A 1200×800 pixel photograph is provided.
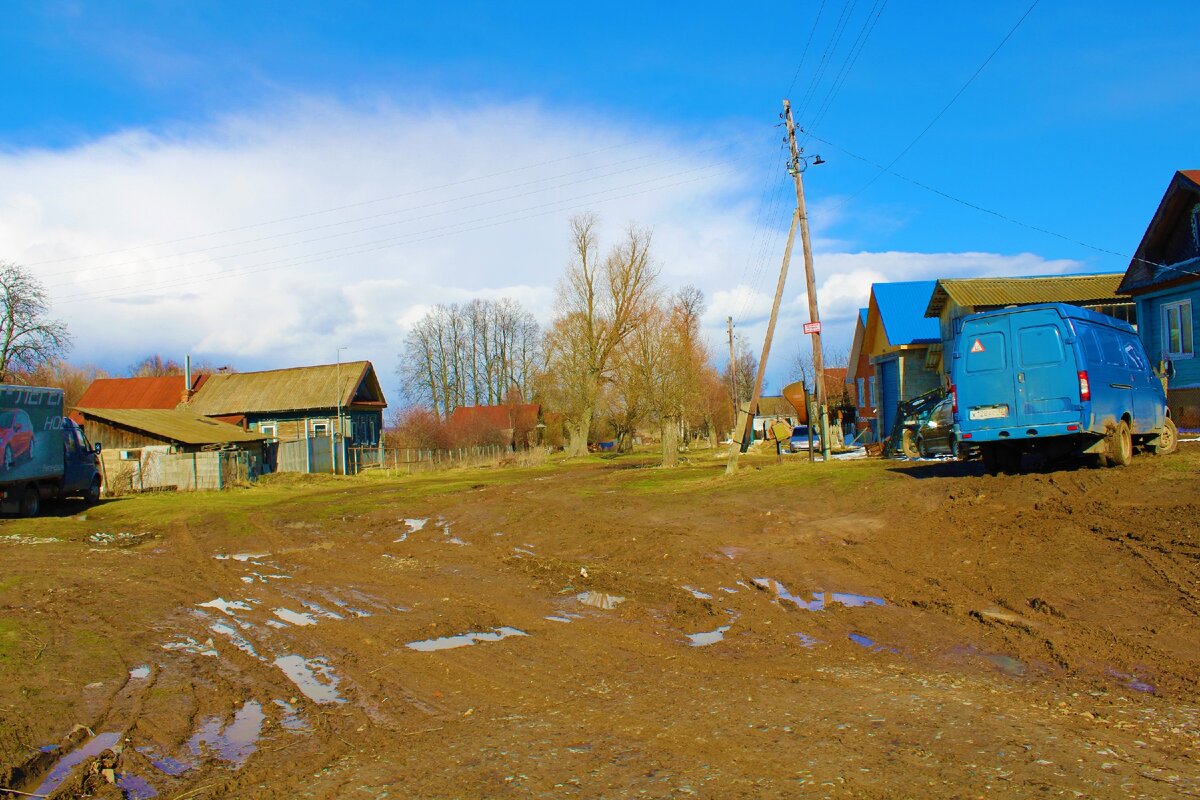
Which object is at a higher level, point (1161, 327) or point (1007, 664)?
point (1161, 327)

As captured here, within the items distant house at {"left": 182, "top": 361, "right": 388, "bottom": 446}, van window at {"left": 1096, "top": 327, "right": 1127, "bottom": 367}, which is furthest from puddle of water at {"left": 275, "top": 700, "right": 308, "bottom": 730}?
distant house at {"left": 182, "top": 361, "right": 388, "bottom": 446}

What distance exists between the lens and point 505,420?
75375 mm

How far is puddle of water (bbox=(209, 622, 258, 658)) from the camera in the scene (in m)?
7.74

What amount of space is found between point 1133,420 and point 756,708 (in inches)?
484

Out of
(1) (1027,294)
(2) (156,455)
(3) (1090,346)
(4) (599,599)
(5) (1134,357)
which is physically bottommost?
(4) (599,599)

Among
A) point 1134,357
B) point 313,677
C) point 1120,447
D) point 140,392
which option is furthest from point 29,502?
point 140,392

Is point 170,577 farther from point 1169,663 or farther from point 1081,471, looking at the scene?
point 1081,471

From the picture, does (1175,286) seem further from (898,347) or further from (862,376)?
(862,376)

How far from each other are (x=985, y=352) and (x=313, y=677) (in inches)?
461

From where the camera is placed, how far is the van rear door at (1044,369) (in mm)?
13188

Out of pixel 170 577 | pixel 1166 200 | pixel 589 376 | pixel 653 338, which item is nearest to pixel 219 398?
pixel 589 376

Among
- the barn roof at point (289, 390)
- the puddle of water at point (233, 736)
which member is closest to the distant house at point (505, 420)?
the barn roof at point (289, 390)

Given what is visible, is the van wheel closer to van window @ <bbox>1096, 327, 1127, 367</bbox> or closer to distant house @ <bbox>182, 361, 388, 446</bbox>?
van window @ <bbox>1096, 327, 1127, 367</bbox>

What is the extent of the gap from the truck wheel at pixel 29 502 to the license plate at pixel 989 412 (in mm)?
22884
